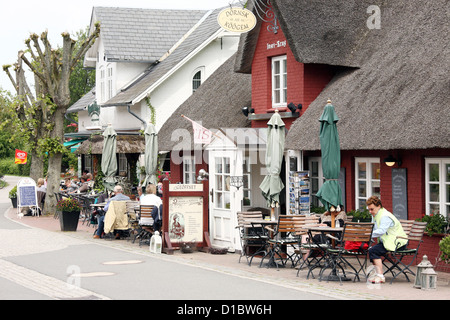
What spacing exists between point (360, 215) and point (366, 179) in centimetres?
93

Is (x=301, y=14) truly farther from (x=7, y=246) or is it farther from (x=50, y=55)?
(x=50, y=55)

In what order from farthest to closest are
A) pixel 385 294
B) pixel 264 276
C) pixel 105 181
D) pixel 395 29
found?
pixel 105 181 < pixel 395 29 < pixel 264 276 < pixel 385 294

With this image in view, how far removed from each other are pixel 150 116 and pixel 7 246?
12.9 meters

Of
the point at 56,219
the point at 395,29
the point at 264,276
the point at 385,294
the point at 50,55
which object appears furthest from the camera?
the point at 50,55

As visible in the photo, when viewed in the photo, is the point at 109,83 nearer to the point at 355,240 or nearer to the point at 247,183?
→ the point at 247,183

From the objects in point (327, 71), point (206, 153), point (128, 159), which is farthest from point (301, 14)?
point (128, 159)

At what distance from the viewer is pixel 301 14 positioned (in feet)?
64.2

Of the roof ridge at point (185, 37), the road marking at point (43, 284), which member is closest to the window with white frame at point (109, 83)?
the roof ridge at point (185, 37)

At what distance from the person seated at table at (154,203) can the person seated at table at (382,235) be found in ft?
22.3

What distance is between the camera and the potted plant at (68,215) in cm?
2350

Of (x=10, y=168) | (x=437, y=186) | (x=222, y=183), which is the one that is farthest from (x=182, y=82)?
(x=10, y=168)

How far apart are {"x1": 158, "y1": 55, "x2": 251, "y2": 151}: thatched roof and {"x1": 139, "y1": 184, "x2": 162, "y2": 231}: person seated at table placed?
12.0 ft

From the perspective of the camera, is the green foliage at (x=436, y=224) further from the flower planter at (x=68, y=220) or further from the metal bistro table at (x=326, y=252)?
the flower planter at (x=68, y=220)

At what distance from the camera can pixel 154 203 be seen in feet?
64.2
